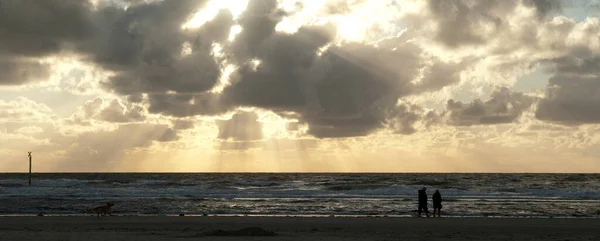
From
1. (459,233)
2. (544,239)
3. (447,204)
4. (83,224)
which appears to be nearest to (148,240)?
(83,224)

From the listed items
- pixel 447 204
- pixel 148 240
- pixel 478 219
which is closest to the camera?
pixel 148 240

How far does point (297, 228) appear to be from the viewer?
2353cm

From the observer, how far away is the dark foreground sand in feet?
66.5

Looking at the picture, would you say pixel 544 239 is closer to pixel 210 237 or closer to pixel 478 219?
pixel 478 219

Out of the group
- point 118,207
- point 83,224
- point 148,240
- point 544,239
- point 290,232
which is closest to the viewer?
point 148,240

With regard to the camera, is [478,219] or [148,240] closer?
[148,240]

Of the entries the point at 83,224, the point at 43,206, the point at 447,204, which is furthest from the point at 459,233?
the point at 43,206

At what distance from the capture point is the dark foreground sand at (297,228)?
66.5 ft

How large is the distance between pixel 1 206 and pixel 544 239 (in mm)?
30054

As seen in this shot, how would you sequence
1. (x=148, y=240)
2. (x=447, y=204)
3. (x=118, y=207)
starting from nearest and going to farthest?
1. (x=148, y=240)
2. (x=118, y=207)
3. (x=447, y=204)

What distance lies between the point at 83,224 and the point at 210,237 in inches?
298

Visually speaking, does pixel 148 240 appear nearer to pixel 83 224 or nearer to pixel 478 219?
pixel 83 224

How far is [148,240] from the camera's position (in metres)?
18.9

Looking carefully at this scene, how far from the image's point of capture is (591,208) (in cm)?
3741
